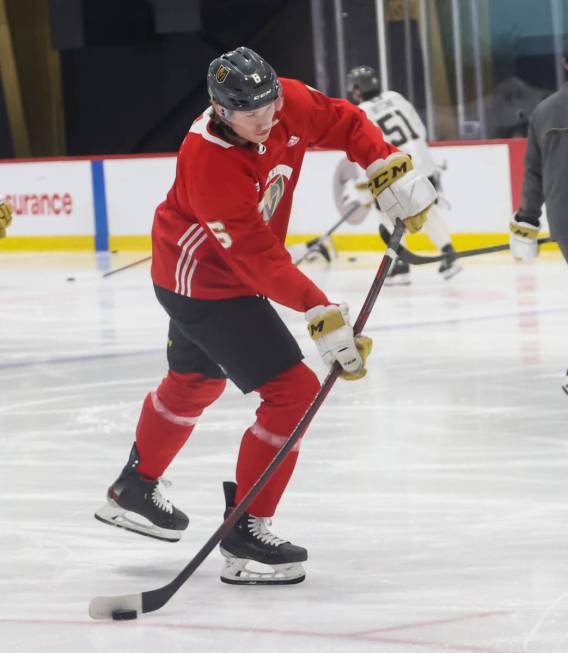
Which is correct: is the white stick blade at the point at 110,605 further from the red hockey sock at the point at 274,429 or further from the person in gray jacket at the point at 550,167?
the person in gray jacket at the point at 550,167

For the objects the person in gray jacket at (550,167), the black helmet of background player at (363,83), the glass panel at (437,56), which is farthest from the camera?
the glass panel at (437,56)

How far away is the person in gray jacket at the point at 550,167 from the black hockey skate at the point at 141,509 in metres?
1.86

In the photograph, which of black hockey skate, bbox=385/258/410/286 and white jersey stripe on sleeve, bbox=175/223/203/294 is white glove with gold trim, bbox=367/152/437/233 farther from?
black hockey skate, bbox=385/258/410/286

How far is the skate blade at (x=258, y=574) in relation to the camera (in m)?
3.18

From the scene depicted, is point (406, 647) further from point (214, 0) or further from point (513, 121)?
point (214, 0)

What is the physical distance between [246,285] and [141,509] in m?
0.61

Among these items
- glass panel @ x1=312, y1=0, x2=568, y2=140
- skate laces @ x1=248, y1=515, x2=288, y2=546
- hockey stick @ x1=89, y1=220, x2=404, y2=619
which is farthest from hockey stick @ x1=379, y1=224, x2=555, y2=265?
glass panel @ x1=312, y1=0, x2=568, y2=140

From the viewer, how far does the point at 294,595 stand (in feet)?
10.1

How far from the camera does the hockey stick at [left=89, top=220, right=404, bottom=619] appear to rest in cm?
294

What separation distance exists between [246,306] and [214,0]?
14.4 metres

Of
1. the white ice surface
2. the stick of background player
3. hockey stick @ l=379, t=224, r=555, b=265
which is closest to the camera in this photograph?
the white ice surface

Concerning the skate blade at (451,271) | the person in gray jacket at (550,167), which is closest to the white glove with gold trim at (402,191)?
the person in gray jacket at (550,167)

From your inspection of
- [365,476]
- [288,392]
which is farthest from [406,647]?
[365,476]

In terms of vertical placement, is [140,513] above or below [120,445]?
above
